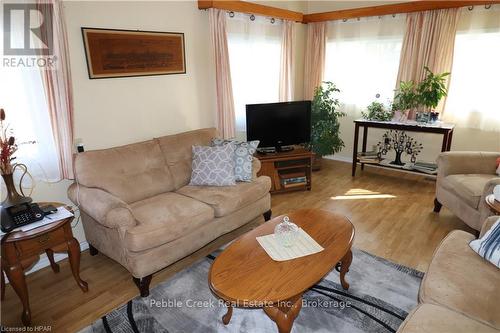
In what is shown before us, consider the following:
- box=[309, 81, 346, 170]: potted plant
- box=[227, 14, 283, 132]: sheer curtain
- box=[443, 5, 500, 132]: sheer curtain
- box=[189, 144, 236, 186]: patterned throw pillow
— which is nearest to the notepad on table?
box=[189, 144, 236, 186]: patterned throw pillow

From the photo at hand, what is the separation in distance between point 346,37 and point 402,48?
0.87 metres

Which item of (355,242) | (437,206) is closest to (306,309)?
(355,242)

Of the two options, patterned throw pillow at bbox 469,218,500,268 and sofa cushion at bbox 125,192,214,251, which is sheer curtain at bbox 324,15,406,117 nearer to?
patterned throw pillow at bbox 469,218,500,268

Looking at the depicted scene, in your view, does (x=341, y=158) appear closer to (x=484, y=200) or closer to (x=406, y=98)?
(x=406, y=98)

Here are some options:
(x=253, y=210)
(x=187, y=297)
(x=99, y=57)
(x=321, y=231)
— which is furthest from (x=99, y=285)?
(x=99, y=57)

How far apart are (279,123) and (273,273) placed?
98.5 inches

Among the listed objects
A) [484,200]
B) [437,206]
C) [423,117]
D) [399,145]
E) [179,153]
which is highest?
[423,117]

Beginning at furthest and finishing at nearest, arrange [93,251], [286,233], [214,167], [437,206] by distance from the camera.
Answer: [437,206] < [214,167] < [93,251] < [286,233]

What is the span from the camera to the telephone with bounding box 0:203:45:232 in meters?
1.93

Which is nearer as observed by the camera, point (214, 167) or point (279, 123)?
point (214, 167)

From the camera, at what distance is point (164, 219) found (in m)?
2.35

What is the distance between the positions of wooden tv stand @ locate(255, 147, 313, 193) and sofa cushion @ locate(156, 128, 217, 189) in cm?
91

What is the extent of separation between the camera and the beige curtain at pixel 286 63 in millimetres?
4505

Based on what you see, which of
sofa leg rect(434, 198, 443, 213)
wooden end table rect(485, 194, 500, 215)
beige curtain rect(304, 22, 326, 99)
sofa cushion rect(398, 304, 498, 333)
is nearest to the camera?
sofa cushion rect(398, 304, 498, 333)
